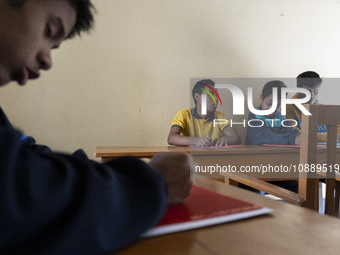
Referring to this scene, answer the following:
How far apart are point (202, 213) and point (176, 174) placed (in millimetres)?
79

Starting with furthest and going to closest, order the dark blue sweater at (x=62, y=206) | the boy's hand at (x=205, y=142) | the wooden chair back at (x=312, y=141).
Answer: the boy's hand at (x=205, y=142)
the wooden chair back at (x=312, y=141)
the dark blue sweater at (x=62, y=206)

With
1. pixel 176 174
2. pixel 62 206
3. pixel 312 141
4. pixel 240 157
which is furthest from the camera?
pixel 240 157

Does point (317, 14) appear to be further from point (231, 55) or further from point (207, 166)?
point (207, 166)

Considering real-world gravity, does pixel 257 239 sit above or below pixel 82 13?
below

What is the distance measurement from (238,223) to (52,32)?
0.43 metres

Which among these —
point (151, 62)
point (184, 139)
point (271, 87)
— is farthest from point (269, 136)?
point (151, 62)

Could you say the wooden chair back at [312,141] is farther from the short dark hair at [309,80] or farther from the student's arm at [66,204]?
the short dark hair at [309,80]

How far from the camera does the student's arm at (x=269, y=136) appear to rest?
248cm

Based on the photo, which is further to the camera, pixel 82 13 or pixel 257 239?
pixel 82 13

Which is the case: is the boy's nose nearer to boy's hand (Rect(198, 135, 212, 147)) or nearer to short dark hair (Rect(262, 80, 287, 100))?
boy's hand (Rect(198, 135, 212, 147))

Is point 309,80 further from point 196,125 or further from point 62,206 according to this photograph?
point 62,206

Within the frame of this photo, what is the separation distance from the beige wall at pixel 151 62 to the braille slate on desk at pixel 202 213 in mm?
2660

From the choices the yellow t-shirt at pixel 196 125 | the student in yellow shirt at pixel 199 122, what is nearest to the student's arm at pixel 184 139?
the student in yellow shirt at pixel 199 122

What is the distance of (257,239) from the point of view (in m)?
0.44
